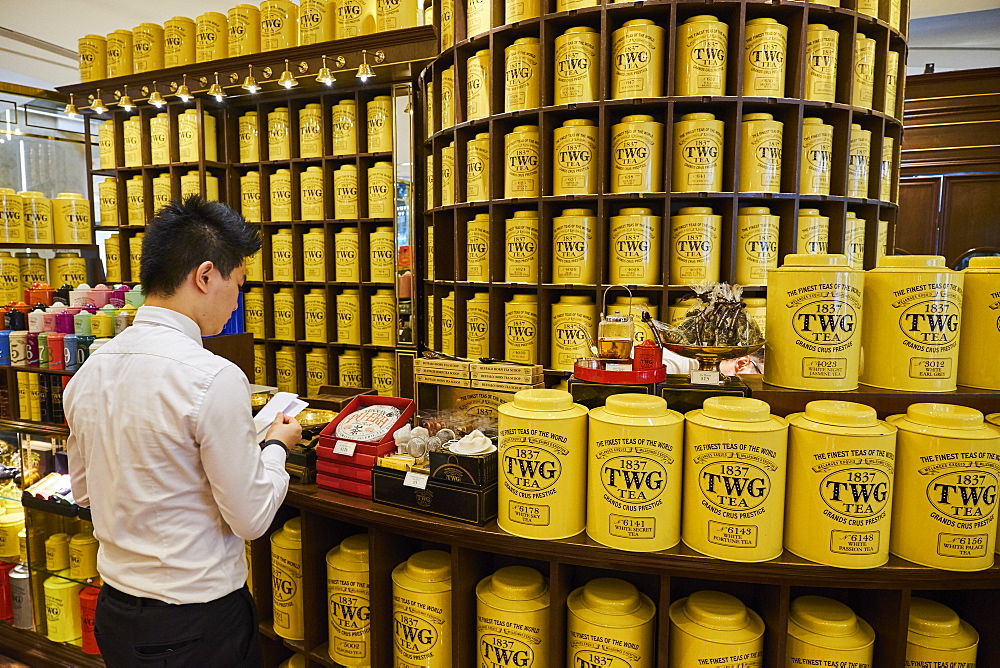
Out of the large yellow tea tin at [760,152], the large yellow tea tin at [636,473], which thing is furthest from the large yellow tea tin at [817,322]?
the large yellow tea tin at [760,152]

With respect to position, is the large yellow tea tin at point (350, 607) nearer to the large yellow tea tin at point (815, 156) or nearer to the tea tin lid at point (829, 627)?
the tea tin lid at point (829, 627)

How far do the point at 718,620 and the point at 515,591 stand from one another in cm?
43

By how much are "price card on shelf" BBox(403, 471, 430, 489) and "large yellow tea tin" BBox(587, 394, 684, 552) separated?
1.32 feet

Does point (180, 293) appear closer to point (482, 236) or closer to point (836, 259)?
point (836, 259)

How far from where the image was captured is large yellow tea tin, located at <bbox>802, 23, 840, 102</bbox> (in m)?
2.45

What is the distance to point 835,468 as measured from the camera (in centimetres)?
115

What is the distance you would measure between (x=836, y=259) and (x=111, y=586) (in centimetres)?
172

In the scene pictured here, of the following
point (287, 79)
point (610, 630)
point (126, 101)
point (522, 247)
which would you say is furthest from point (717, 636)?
point (126, 101)

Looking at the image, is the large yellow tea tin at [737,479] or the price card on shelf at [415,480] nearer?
the large yellow tea tin at [737,479]

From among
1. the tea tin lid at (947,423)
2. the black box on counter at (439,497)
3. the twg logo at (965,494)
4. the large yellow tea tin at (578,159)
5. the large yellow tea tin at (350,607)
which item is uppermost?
the large yellow tea tin at (578,159)

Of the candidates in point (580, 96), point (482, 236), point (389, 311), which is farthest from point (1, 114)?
point (580, 96)

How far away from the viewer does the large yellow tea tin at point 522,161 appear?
104 inches

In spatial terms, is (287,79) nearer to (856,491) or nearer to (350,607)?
(350,607)

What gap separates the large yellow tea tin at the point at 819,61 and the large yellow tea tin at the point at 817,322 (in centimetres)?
149
